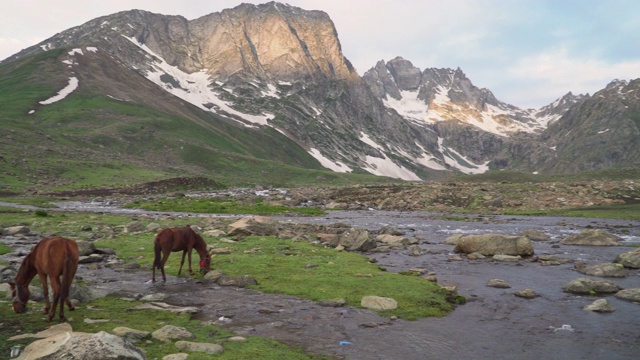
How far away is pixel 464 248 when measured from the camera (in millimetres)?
32688

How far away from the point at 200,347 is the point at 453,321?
10.2 metres

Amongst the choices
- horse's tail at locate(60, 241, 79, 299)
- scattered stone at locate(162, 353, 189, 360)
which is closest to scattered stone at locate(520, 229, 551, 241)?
scattered stone at locate(162, 353, 189, 360)

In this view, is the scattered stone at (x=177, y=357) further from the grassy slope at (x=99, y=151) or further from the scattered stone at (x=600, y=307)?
the grassy slope at (x=99, y=151)

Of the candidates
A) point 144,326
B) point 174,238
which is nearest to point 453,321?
point 144,326

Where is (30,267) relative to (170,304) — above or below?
above

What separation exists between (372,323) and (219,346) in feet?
20.3

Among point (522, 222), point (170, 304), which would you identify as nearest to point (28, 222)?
point (170, 304)

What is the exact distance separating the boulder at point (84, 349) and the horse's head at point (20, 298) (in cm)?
490

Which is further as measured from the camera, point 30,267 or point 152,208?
point 152,208

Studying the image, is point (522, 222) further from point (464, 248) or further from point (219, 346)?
point (219, 346)

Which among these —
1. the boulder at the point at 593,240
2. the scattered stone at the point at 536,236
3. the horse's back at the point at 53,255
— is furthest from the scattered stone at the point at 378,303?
the scattered stone at the point at 536,236

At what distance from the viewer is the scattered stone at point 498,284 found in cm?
2192

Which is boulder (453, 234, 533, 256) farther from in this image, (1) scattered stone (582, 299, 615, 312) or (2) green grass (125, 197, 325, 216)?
(2) green grass (125, 197, 325, 216)

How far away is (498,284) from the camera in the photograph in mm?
22016
